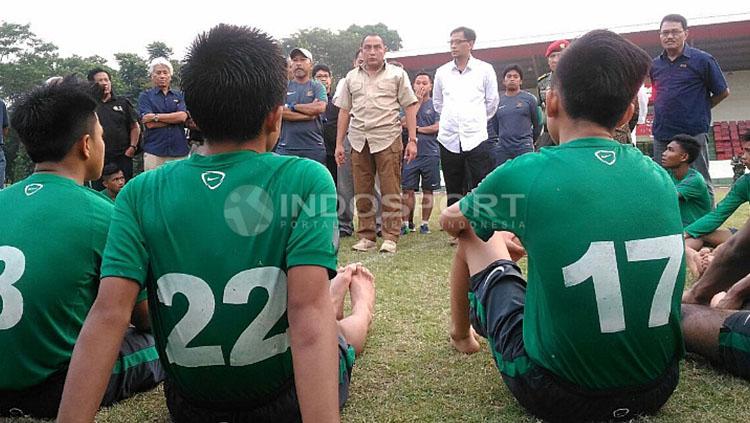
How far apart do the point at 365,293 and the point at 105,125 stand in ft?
16.1

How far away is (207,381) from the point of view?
160 centimetres

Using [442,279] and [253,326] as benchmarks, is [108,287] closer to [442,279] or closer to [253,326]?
[253,326]

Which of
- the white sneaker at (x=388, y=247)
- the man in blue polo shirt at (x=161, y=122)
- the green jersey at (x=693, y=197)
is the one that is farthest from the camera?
the man in blue polo shirt at (x=161, y=122)

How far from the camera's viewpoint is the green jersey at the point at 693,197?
5.14 meters

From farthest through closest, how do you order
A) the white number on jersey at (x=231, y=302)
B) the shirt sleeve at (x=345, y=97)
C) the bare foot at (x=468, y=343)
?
1. the shirt sleeve at (x=345, y=97)
2. the bare foot at (x=468, y=343)
3. the white number on jersey at (x=231, y=302)

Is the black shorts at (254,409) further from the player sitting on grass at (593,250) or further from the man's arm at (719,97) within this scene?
the man's arm at (719,97)

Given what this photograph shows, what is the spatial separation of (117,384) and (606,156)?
1829mm

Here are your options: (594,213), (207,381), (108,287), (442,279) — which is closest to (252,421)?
(207,381)

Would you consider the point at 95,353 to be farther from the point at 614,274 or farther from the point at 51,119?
the point at 614,274

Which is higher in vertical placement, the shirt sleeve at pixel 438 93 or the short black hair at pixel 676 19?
the short black hair at pixel 676 19

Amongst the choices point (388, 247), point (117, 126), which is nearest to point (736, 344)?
point (388, 247)

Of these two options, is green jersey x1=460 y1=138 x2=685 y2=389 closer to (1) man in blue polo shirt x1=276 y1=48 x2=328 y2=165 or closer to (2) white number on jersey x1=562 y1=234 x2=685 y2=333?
(2) white number on jersey x1=562 y1=234 x2=685 y2=333

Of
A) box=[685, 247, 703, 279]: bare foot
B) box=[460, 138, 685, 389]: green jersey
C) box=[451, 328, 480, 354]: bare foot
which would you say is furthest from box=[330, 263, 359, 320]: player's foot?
box=[685, 247, 703, 279]: bare foot

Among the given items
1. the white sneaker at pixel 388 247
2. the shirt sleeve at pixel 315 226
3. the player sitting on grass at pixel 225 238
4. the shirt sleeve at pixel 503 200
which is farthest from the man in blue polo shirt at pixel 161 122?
the shirt sleeve at pixel 315 226
